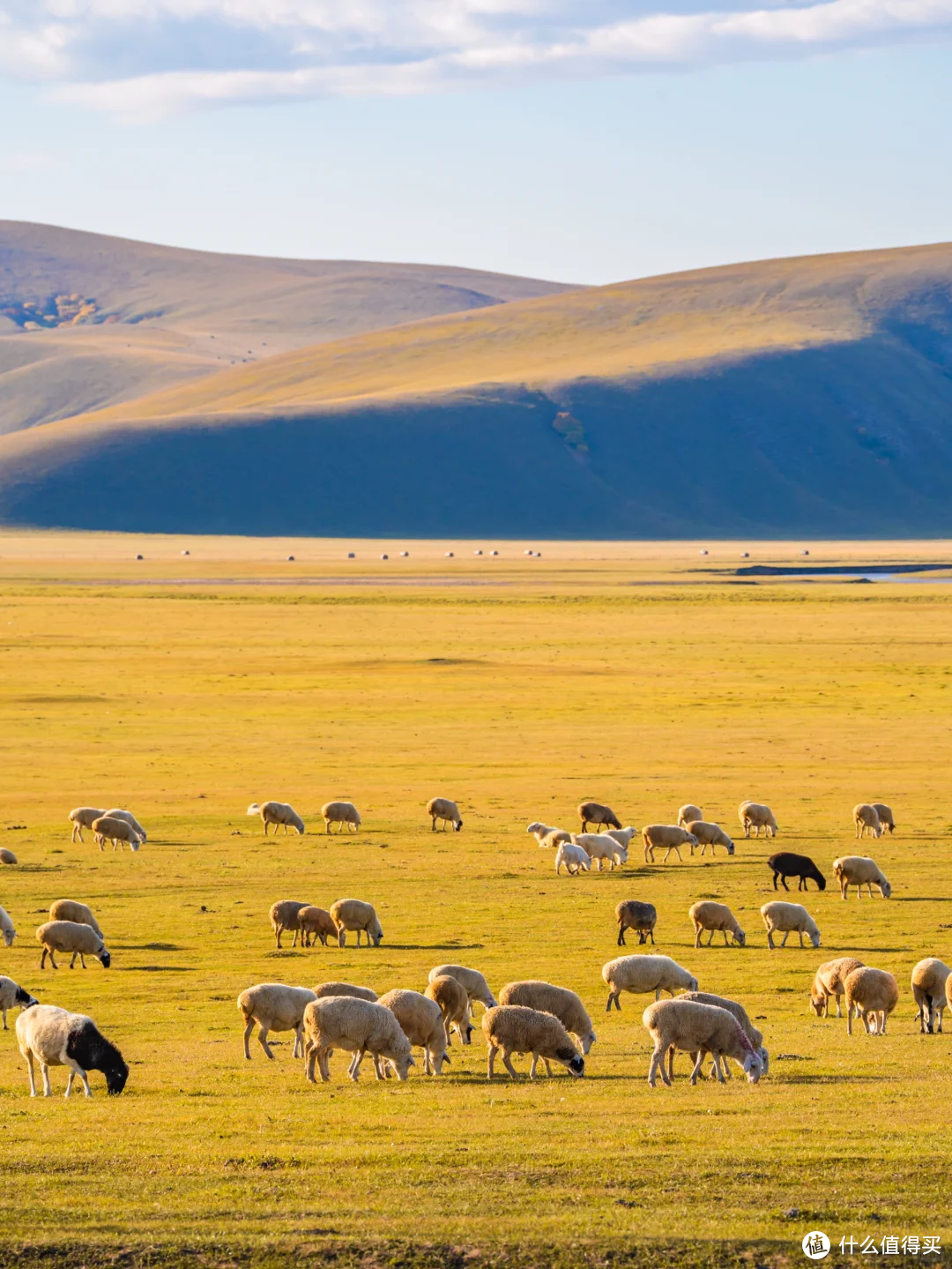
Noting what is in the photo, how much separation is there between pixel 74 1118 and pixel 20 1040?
1.84 meters

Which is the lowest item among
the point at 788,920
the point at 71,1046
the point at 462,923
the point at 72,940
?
the point at 71,1046

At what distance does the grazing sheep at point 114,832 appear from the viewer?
106 feet

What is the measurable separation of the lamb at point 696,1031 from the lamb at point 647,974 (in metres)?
2.44

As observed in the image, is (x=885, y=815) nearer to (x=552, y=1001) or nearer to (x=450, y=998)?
(x=450, y=998)

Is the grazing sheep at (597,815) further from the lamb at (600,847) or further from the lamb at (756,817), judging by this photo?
the lamb at (756,817)

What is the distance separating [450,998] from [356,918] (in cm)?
567

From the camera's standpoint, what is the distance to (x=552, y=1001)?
17.6m

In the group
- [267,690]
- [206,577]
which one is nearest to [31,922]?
[267,690]

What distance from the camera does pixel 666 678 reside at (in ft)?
219

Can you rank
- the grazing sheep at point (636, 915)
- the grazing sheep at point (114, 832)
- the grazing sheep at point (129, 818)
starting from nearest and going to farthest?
the grazing sheep at point (636, 915), the grazing sheep at point (114, 832), the grazing sheep at point (129, 818)

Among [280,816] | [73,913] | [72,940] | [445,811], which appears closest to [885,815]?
[445,811]

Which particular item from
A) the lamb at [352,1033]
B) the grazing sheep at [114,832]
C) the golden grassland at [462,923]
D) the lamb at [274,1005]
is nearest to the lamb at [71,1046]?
the golden grassland at [462,923]

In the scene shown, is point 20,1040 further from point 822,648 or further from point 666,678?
point 822,648

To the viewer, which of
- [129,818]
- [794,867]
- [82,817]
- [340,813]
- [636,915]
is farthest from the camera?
[340,813]
